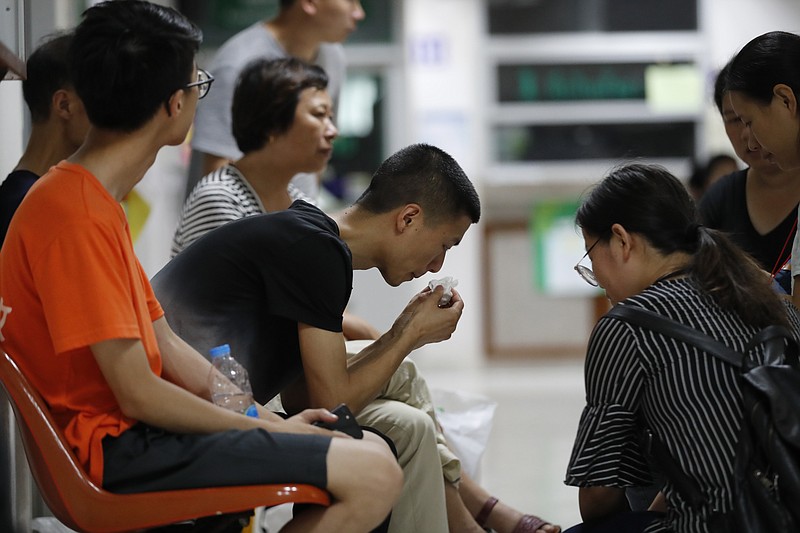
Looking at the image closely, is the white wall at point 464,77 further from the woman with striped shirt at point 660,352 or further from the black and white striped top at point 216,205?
the woman with striped shirt at point 660,352

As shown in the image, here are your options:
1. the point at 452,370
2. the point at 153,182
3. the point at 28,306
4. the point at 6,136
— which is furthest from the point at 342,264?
the point at 452,370

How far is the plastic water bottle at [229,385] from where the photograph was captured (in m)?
1.87

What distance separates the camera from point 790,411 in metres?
1.68

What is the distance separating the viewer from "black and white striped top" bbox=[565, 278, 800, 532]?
5.74 feet

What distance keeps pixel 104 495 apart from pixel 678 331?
0.98 metres

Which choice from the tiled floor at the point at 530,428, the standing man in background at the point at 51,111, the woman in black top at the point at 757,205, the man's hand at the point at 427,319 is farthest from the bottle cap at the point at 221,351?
the tiled floor at the point at 530,428

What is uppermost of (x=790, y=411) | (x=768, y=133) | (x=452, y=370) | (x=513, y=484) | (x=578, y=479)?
(x=768, y=133)

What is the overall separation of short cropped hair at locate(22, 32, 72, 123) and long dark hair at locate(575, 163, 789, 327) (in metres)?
1.25

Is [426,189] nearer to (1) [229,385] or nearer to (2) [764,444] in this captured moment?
(1) [229,385]

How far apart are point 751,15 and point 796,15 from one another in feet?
1.19

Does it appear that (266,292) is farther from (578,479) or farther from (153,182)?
(153,182)

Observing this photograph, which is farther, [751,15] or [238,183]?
[751,15]

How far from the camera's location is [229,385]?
188 centimetres

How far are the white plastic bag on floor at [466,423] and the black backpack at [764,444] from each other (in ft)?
3.53
